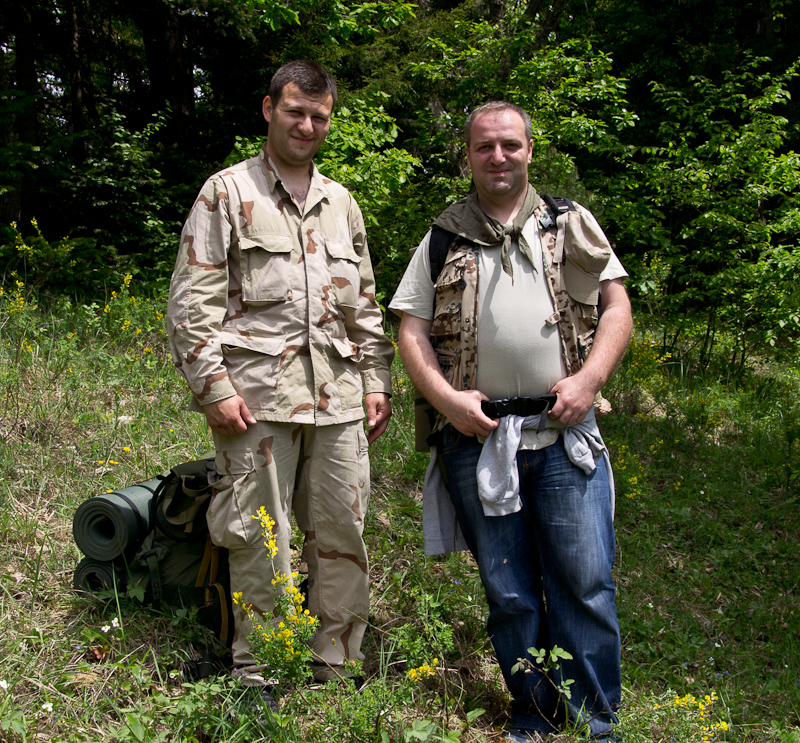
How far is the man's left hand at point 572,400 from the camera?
8.09ft

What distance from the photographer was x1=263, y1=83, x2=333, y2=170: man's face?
2641 millimetres

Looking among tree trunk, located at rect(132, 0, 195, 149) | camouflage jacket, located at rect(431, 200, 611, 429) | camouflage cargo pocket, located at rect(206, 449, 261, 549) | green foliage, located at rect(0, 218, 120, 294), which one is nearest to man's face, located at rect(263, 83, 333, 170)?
camouflage jacket, located at rect(431, 200, 611, 429)

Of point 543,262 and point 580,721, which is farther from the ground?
point 543,262

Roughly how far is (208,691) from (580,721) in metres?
1.31

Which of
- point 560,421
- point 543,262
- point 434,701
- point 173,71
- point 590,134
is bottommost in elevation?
point 434,701

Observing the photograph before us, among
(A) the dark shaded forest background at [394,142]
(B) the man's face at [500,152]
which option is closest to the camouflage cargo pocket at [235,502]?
(B) the man's face at [500,152]

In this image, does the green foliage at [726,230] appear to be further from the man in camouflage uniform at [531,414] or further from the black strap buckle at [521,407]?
the black strap buckle at [521,407]

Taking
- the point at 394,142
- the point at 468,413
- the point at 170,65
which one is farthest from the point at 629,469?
the point at 170,65

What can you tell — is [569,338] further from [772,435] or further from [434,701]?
[772,435]

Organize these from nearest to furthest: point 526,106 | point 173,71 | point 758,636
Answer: point 758,636 → point 526,106 → point 173,71

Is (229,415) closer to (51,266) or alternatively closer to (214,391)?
(214,391)

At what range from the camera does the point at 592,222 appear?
2.65 metres

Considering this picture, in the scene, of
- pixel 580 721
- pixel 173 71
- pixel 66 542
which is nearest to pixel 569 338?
pixel 580 721

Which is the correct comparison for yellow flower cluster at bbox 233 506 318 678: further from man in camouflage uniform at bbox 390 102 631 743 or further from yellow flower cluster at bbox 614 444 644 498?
yellow flower cluster at bbox 614 444 644 498
